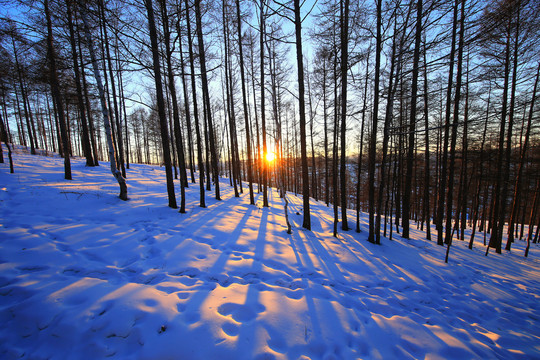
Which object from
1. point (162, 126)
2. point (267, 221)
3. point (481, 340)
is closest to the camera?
point (481, 340)

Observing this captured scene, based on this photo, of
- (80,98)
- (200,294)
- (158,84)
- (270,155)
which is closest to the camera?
(200,294)

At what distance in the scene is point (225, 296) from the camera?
285cm

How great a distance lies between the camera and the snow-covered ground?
6.73ft

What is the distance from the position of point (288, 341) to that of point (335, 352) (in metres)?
0.62

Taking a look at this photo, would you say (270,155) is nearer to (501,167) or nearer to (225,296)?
(501,167)

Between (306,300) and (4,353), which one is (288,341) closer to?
(306,300)

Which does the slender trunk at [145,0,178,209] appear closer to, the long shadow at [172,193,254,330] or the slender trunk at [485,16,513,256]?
the long shadow at [172,193,254,330]

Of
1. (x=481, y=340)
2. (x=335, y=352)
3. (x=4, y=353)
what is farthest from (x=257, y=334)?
(x=481, y=340)

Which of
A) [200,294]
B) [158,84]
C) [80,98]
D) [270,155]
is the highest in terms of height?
[80,98]

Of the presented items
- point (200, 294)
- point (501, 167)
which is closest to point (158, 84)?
point (200, 294)

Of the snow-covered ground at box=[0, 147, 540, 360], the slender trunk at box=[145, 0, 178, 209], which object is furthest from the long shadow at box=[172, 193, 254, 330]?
the slender trunk at box=[145, 0, 178, 209]

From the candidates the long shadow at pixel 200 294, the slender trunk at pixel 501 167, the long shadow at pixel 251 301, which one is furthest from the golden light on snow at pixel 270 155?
the slender trunk at pixel 501 167

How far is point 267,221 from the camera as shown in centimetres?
771

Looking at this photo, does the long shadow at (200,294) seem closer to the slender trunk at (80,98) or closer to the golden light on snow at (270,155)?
the golden light on snow at (270,155)
